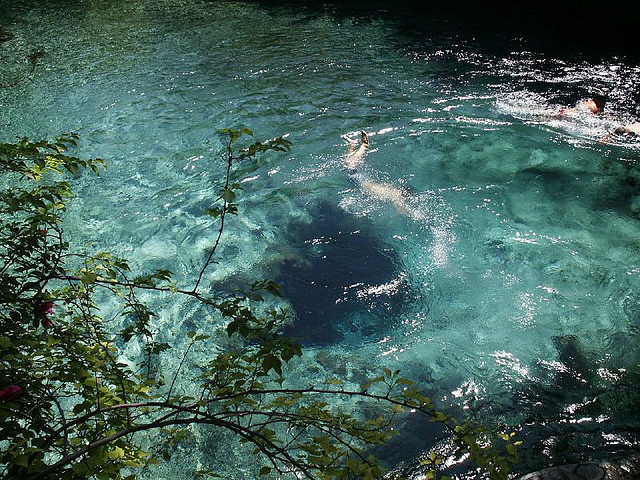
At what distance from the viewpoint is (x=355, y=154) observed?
24.3 feet

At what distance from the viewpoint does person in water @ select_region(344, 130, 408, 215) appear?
6.39m

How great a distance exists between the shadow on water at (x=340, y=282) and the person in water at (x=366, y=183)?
1.94ft

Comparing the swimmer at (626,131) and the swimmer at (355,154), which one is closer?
the swimmer at (355,154)

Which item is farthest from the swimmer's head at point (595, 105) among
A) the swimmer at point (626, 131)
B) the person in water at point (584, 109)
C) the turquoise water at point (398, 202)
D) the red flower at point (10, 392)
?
the red flower at point (10, 392)

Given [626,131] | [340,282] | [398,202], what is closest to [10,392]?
[340,282]

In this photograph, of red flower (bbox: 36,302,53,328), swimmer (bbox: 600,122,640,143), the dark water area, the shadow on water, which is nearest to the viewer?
red flower (bbox: 36,302,53,328)

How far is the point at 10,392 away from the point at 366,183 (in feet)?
18.0

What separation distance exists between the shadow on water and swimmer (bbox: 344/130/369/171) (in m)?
1.29

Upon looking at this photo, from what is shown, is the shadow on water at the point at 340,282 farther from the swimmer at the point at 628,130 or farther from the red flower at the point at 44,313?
the swimmer at the point at 628,130

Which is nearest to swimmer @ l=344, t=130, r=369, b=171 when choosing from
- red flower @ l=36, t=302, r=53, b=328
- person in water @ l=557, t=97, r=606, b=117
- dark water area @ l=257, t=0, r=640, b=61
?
person in water @ l=557, t=97, r=606, b=117

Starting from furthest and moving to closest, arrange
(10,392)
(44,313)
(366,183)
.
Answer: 1. (366,183)
2. (44,313)
3. (10,392)

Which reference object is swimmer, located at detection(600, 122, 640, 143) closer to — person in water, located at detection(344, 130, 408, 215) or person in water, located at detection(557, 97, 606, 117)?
person in water, located at detection(557, 97, 606, 117)

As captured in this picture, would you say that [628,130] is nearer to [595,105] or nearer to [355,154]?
[595,105]

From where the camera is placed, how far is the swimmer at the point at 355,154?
7.15 m
